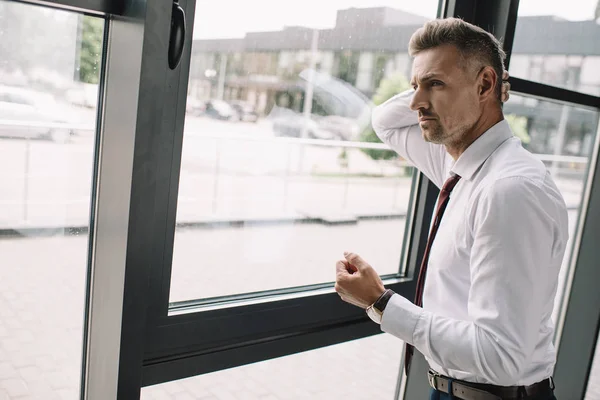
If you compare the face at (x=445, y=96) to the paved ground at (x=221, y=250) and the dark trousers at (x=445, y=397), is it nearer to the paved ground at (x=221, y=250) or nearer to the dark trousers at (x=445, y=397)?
the paved ground at (x=221, y=250)

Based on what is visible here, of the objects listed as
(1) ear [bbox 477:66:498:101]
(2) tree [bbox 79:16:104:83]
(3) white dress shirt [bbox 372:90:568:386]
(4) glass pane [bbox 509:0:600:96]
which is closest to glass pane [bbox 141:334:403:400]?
(3) white dress shirt [bbox 372:90:568:386]

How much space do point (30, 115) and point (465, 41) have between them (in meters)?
1.04

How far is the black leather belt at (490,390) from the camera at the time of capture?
143cm

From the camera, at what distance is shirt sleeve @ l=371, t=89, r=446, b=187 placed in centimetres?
178

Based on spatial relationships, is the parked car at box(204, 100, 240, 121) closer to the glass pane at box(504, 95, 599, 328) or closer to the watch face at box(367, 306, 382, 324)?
the watch face at box(367, 306, 382, 324)

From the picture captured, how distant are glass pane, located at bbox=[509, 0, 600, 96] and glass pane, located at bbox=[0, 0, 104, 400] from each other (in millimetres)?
1563

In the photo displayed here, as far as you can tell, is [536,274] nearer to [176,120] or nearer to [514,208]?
[514,208]

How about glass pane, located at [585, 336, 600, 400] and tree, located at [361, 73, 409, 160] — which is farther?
glass pane, located at [585, 336, 600, 400]

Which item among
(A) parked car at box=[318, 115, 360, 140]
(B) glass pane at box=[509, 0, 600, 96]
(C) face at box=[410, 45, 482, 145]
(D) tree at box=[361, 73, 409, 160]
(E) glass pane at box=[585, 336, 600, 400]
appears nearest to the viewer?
(C) face at box=[410, 45, 482, 145]

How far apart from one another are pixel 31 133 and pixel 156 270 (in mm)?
426

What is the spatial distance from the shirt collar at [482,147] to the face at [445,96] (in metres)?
0.04

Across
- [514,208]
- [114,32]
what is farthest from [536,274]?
[114,32]

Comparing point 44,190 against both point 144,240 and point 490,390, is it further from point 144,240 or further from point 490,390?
point 490,390

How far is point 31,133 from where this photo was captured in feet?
4.05
